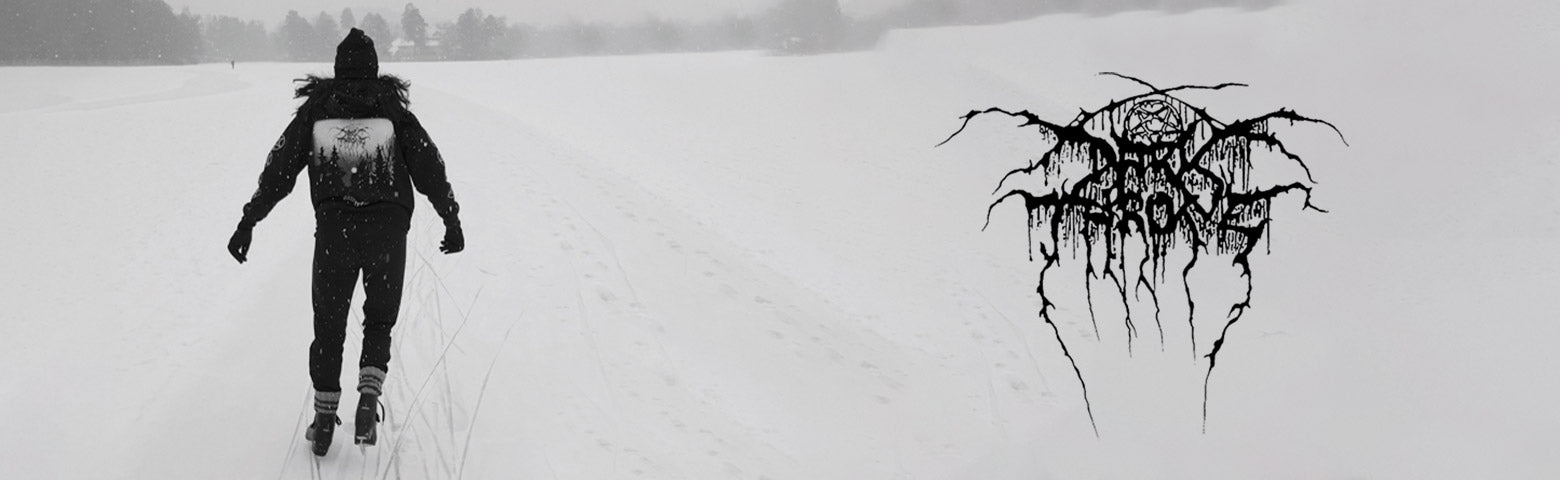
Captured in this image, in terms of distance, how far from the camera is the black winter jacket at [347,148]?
363cm

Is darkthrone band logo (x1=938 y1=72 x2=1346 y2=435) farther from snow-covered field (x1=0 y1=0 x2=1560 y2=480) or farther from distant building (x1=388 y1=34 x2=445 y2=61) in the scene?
distant building (x1=388 y1=34 x2=445 y2=61)

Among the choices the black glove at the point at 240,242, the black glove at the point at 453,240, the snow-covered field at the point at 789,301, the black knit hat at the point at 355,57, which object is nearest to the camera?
the black knit hat at the point at 355,57

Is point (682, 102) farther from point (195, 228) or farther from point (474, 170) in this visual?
point (195, 228)

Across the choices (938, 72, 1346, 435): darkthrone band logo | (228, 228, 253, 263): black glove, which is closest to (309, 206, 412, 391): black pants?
(228, 228, 253, 263): black glove

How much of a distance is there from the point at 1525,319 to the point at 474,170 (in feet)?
55.0

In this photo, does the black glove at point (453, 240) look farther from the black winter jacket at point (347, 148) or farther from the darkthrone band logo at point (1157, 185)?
the darkthrone band logo at point (1157, 185)

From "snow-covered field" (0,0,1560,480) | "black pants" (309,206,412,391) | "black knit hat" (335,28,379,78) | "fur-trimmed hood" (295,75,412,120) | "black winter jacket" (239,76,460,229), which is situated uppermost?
"black knit hat" (335,28,379,78)

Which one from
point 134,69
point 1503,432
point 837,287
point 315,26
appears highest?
point 315,26

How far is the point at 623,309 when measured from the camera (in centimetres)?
794

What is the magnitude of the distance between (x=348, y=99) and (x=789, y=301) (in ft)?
23.2

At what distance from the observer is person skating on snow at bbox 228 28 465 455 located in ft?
11.9

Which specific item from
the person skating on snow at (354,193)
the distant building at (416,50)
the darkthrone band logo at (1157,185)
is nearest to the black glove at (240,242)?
the person skating on snow at (354,193)

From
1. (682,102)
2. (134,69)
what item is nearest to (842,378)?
(682,102)

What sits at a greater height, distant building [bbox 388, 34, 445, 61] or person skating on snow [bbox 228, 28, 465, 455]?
distant building [bbox 388, 34, 445, 61]
